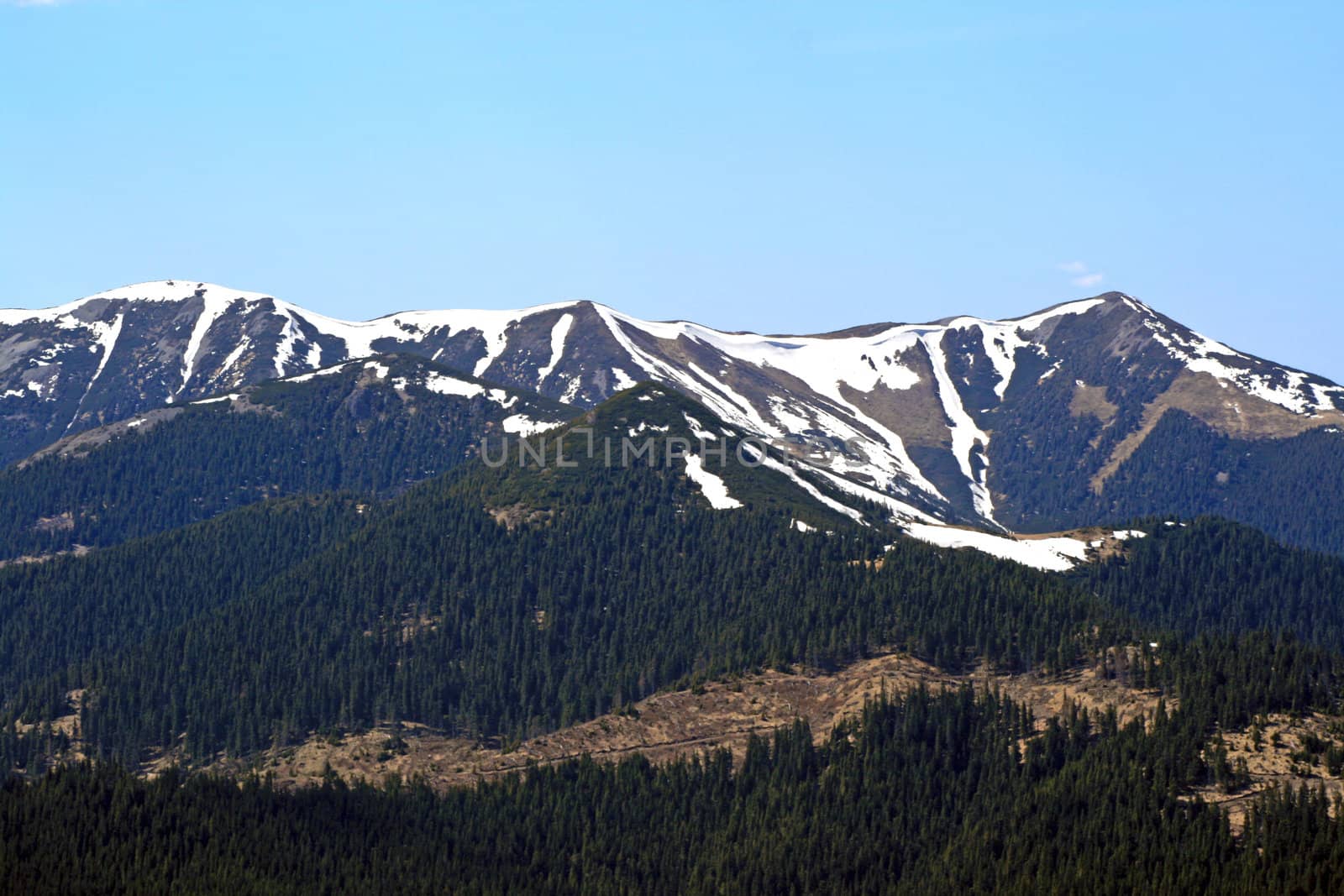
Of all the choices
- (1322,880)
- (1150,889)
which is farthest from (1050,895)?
(1322,880)

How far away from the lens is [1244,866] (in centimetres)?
19512

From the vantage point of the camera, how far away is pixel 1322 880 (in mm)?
188500

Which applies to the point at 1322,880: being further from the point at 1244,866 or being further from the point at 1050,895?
the point at 1050,895

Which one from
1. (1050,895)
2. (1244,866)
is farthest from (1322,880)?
(1050,895)

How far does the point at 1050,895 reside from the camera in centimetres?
19950

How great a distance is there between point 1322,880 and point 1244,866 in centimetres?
868

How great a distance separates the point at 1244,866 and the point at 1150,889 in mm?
9468

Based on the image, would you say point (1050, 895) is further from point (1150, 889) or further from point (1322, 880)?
point (1322, 880)

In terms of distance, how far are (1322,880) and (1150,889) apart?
16797 mm

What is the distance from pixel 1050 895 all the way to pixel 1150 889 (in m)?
10.1

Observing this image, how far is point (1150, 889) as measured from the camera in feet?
644
